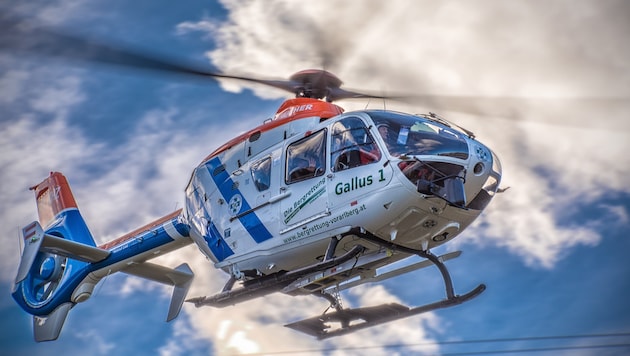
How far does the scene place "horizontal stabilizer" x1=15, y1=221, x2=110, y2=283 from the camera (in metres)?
14.5

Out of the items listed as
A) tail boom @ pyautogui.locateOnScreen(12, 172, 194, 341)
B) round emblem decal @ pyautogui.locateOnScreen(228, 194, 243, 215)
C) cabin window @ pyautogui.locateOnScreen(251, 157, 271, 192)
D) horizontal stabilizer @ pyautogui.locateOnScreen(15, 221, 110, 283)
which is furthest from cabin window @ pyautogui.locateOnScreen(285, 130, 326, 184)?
horizontal stabilizer @ pyautogui.locateOnScreen(15, 221, 110, 283)

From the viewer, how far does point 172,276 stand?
50.4 ft

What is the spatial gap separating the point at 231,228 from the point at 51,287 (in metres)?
5.65

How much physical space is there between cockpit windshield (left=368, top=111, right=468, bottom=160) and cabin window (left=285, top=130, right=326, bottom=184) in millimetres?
865

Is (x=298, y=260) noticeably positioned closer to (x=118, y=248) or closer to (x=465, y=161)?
(x=465, y=161)

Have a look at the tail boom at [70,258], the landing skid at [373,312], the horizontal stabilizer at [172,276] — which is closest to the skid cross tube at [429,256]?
the landing skid at [373,312]

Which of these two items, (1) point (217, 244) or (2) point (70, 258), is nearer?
(1) point (217, 244)

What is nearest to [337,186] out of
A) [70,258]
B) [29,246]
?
[29,246]

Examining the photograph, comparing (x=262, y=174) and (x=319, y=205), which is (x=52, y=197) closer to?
(x=262, y=174)

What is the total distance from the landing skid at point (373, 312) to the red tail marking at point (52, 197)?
265 inches

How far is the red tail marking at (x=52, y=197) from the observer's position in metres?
18.5

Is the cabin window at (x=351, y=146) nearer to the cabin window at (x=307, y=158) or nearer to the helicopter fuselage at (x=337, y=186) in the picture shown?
the helicopter fuselage at (x=337, y=186)

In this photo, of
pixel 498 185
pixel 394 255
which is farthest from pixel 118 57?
pixel 498 185

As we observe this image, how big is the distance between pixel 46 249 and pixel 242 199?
4.06 meters
